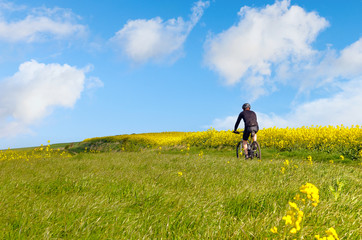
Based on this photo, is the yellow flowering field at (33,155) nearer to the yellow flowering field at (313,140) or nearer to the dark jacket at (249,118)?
the dark jacket at (249,118)

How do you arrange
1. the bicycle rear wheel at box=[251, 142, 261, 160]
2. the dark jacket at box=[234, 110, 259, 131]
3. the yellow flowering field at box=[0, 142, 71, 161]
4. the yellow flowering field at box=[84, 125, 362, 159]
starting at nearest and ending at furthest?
the dark jacket at box=[234, 110, 259, 131] → the bicycle rear wheel at box=[251, 142, 261, 160] → the yellow flowering field at box=[0, 142, 71, 161] → the yellow flowering field at box=[84, 125, 362, 159]

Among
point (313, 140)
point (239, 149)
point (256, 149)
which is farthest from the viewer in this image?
point (313, 140)

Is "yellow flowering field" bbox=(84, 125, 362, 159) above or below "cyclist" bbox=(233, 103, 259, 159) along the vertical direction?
below

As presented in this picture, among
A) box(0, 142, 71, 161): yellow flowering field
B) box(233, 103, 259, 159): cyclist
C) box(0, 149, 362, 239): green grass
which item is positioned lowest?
box(0, 149, 362, 239): green grass

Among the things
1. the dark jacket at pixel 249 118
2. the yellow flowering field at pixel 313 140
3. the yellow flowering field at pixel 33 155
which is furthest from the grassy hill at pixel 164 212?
the yellow flowering field at pixel 313 140

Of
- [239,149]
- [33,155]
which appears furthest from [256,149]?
[33,155]

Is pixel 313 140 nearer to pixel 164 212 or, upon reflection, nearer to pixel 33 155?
pixel 164 212

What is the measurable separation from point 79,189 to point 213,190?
7.08ft

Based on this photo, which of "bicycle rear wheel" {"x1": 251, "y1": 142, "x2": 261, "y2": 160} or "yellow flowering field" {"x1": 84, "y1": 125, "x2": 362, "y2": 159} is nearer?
"bicycle rear wheel" {"x1": 251, "y1": 142, "x2": 261, "y2": 160}

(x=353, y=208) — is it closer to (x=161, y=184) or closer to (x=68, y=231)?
(x=161, y=184)

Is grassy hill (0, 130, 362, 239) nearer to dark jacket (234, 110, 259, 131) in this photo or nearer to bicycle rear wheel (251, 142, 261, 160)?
dark jacket (234, 110, 259, 131)

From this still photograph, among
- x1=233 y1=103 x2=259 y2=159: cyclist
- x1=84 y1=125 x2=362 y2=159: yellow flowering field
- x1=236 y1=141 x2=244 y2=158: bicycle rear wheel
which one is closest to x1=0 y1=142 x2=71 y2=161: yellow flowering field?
x1=236 y1=141 x2=244 y2=158: bicycle rear wheel

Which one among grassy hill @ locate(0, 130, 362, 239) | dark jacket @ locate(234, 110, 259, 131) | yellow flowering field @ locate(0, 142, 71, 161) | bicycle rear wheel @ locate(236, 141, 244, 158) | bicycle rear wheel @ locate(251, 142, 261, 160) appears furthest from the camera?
yellow flowering field @ locate(0, 142, 71, 161)

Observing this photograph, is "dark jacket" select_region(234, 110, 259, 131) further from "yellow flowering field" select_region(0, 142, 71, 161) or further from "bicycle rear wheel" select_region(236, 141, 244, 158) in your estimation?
"yellow flowering field" select_region(0, 142, 71, 161)
